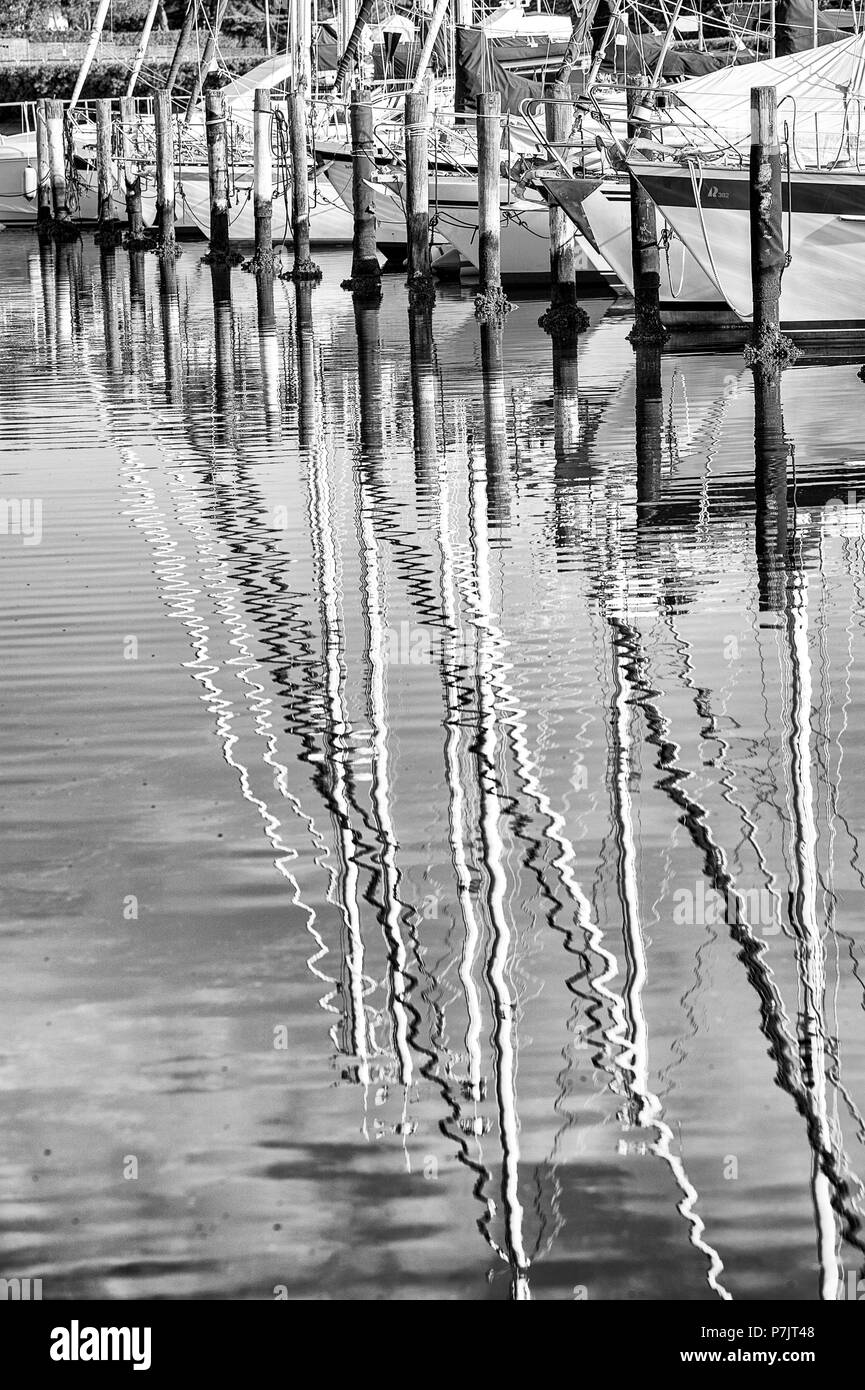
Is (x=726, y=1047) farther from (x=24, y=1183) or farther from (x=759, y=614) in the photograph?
(x=759, y=614)

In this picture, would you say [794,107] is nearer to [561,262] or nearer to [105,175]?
[561,262]

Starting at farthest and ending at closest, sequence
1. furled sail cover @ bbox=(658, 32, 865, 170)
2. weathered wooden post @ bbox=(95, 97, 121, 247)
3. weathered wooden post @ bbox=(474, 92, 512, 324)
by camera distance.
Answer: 1. weathered wooden post @ bbox=(95, 97, 121, 247)
2. weathered wooden post @ bbox=(474, 92, 512, 324)
3. furled sail cover @ bbox=(658, 32, 865, 170)

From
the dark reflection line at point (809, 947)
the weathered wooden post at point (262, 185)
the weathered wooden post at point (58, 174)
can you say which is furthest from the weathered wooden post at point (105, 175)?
the dark reflection line at point (809, 947)

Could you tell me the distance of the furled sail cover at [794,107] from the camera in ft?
76.1

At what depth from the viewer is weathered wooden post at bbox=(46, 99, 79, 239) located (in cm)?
4931

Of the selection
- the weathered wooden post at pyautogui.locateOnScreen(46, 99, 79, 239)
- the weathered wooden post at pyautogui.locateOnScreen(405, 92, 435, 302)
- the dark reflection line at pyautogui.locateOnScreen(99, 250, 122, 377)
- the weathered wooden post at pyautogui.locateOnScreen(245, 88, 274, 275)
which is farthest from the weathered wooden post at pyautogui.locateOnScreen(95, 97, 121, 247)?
the weathered wooden post at pyautogui.locateOnScreen(405, 92, 435, 302)

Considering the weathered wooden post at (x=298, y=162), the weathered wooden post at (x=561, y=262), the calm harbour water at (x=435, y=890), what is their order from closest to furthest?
the calm harbour water at (x=435, y=890)
the weathered wooden post at (x=561, y=262)
the weathered wooden post at (x=298, y=162)

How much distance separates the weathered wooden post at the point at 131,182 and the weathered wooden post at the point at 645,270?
902 inches

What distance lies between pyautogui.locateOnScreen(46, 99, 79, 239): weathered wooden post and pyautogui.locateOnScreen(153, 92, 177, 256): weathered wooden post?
26.9 ft

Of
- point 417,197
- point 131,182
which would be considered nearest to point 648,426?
point 417,197

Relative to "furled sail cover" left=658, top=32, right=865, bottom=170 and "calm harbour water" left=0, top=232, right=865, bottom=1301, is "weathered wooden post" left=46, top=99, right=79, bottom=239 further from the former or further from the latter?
"calm harbour water" left=0, top=232, right=865, bottom=1301

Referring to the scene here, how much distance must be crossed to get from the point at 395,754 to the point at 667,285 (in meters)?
17.7

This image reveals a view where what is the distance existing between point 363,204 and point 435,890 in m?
24.9

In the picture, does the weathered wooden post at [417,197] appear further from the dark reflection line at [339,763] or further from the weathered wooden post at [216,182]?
the dark reflection line at [339,763]
